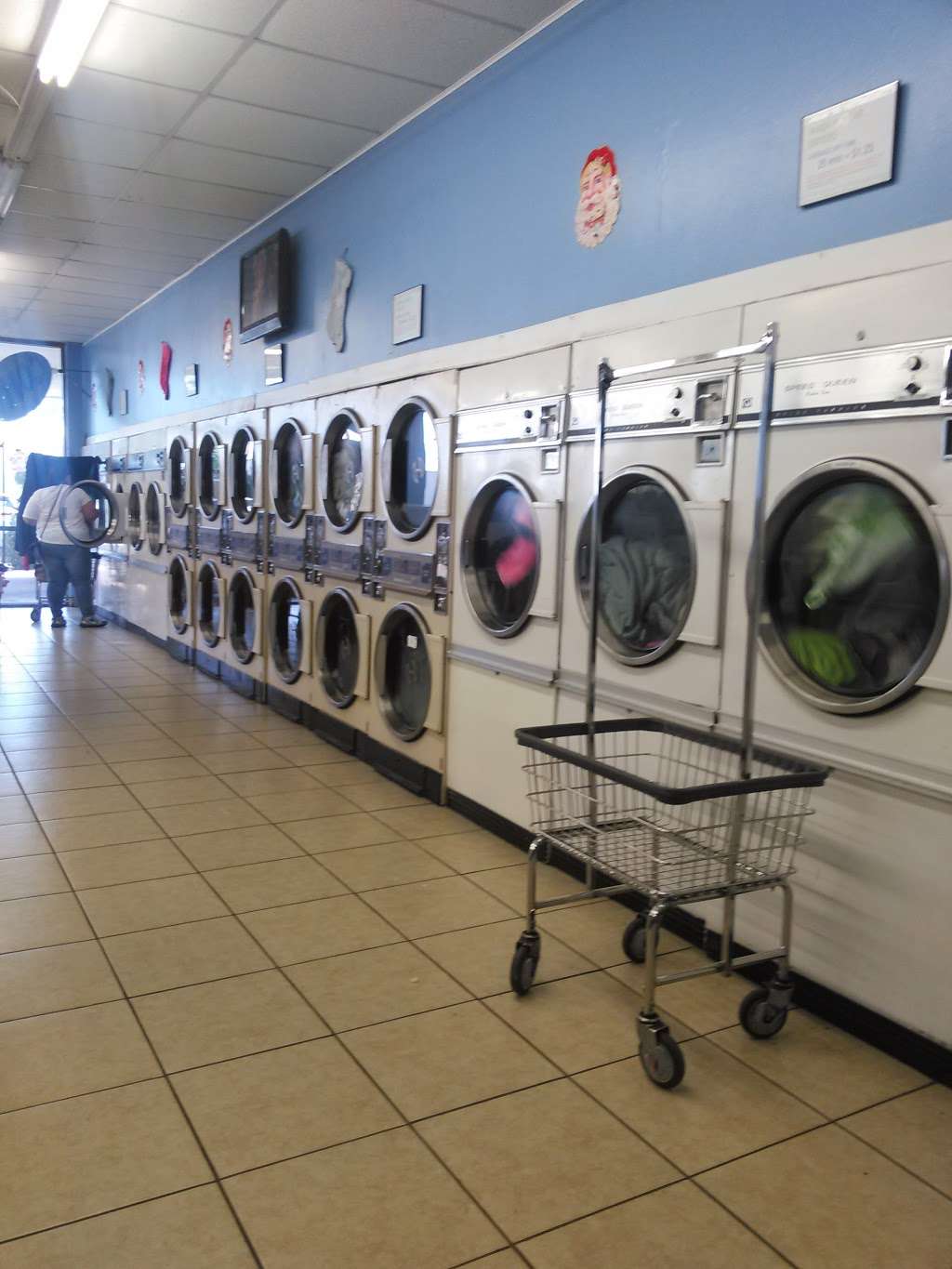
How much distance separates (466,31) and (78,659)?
5.81m

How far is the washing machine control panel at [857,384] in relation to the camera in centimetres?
223

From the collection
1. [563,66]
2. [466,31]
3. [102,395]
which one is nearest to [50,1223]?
[563,66]

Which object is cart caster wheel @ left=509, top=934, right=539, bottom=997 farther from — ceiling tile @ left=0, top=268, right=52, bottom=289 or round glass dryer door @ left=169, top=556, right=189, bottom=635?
ceiling tile @ left=0, top=268, right=52, bottom=289

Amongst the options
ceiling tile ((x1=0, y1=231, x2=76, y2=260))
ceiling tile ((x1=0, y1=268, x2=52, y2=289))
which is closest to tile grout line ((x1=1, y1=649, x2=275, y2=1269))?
ceiling tile ((x1=0, y1=231, x2=76, y2=260))

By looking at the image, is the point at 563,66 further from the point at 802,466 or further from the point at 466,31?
the point at 802,466

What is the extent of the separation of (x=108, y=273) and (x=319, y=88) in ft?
14.7

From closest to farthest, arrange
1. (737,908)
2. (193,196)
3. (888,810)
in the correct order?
(888,810)
(737,908)
(193,196)

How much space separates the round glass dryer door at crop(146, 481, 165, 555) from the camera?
27.4ft

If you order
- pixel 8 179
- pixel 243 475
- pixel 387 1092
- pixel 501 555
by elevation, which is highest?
pixel 8 179

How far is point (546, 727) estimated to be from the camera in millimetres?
2711

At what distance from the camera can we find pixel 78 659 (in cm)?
802

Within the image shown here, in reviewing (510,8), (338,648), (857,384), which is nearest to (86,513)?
(338,648)

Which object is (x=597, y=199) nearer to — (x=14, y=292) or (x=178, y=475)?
(x=178, y=475)

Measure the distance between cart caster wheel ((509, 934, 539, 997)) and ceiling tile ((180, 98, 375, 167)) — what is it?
409 centimetres
